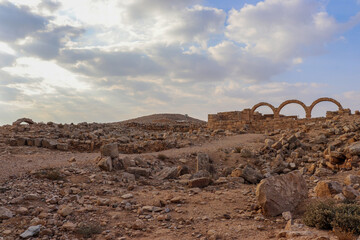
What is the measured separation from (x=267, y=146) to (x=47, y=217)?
9996mm

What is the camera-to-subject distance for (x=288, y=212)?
5012mm

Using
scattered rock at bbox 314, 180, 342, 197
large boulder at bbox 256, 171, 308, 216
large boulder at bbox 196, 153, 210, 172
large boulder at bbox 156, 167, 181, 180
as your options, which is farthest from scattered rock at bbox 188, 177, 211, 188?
scattered rock at bbox 314, 180, 342, 197

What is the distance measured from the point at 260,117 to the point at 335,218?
23.8 meters

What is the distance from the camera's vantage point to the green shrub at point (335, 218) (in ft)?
13.1

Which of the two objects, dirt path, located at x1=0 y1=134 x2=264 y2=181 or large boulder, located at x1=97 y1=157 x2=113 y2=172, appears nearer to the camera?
dirt path, located at x1=0 y1=134 x2=264 y2=181

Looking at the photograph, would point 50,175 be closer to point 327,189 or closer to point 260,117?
point 327,189

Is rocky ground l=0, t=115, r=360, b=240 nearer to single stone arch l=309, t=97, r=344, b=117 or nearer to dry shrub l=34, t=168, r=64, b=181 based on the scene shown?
dry shrub l=34, t=168, r=64, b=181

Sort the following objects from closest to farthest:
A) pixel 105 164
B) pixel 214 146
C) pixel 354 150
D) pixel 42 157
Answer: pixel 105 164, pixel 354 150, pixel 42 157, pixel 214 146

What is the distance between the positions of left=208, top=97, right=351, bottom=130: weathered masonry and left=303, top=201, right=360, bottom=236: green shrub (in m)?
16.7

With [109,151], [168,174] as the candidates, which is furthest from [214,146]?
[109,151]

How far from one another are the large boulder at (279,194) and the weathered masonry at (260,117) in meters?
15.7

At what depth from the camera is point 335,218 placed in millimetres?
4125

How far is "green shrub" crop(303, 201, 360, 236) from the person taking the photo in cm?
399

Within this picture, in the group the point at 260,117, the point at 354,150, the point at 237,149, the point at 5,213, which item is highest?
the point at 260,117
